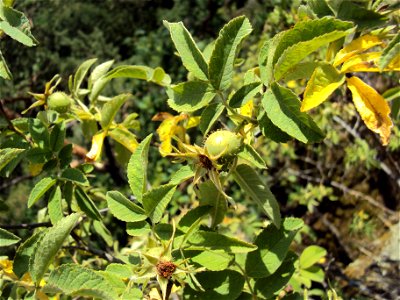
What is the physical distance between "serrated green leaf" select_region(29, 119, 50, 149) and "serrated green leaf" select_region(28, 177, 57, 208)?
0.09 m

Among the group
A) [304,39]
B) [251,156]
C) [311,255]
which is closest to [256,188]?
[251,156]

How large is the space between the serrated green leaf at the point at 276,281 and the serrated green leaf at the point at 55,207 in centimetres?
44

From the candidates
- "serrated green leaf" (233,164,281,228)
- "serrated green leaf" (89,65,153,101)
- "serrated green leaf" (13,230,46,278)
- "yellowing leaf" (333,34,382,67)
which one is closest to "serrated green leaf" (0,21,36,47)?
"serrated green leaf" (89,65,153,101)

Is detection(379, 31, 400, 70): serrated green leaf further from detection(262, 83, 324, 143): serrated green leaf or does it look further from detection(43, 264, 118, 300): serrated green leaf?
detection(43, 264, 118, 300): serrated green leaf

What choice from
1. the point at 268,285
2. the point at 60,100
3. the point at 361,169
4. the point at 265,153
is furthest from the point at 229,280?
the point at 361,169

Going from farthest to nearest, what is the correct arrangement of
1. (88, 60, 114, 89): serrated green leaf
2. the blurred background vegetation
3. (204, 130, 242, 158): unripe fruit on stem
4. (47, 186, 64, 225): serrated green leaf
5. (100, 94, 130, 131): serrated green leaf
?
the blurred background vegetation, (88, 60, 114, 89): serrated green leaf, (100, 94, 130, 131): serrated green leaf, (47, 186, 64, 225): serrated green leaf, (204, 130, 242, 158): unripe fruit on stem

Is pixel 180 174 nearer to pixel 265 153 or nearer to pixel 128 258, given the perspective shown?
pixel 128 258

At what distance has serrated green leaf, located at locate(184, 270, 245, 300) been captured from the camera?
860 millimetres

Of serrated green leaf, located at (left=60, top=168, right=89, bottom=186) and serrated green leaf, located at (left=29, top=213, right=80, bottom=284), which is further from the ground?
serrated green leaf, located at (left=29, top=213, right=80, bottom=284)

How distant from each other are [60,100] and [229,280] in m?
0.65

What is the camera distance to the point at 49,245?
2.34 feet

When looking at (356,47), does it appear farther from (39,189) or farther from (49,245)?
(39,189)

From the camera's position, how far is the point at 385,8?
2.59 feet

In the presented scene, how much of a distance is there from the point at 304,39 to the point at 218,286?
1.50ft
